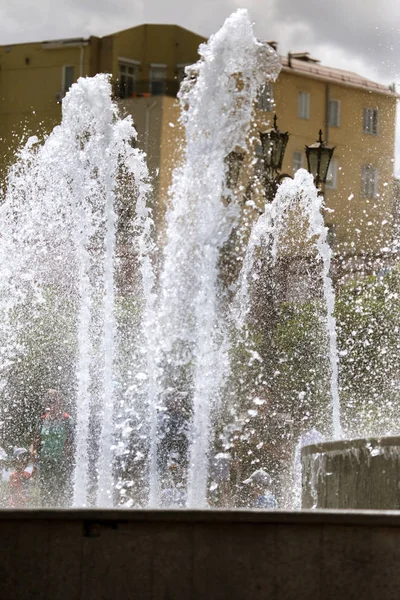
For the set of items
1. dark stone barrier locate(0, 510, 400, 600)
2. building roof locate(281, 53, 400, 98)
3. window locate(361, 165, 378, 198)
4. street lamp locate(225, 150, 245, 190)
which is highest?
building roof locate(281, 53, 400, 98)

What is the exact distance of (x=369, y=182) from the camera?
41.5 m

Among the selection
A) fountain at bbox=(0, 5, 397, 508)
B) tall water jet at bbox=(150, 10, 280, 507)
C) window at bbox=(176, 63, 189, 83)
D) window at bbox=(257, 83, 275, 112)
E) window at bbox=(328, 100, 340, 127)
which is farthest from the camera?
window at bbox=(328, 100, 340, 127)

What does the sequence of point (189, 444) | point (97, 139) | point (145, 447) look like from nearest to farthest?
point (189, 444), point (145, 447), point (97, 139)

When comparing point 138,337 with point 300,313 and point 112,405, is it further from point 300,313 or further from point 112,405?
point 112,405

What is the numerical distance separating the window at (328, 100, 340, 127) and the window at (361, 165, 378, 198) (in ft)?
7.03

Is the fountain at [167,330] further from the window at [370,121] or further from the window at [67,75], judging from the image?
the window at [370,121]

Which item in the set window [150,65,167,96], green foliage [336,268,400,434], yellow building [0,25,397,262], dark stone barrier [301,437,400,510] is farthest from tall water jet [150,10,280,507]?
window [150,65,167,96]

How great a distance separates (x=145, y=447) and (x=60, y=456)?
1.37m

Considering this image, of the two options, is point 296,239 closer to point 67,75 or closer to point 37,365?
point 37,365

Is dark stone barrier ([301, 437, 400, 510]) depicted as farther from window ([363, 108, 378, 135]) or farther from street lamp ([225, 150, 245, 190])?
window ([363, 108, 378, 135])

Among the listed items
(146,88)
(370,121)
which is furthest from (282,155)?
(370,121)

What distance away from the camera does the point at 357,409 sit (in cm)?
1500

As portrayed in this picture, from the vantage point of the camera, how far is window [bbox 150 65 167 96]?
40.1 metres

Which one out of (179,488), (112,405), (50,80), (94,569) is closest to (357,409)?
(112,405)
